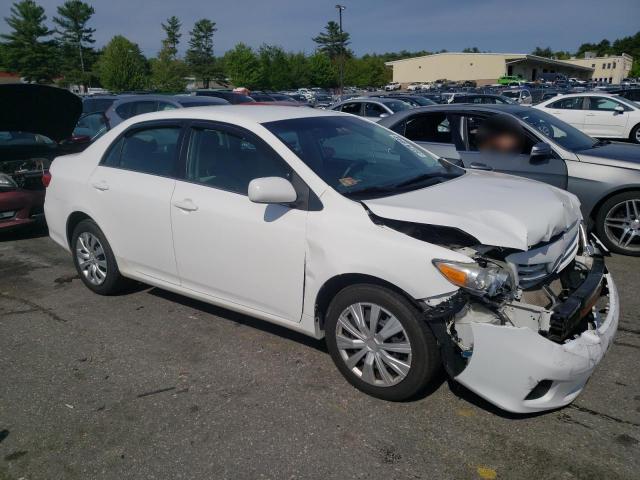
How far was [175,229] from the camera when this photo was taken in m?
3.91

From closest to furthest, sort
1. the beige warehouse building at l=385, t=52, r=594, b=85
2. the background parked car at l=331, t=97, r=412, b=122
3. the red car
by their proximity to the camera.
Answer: the red car
the background parked car at l=331, t=97, r=412, b=122
the beige warehouse building at l=385, t=52, r=594, b=85

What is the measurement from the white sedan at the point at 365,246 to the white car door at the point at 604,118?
13.0 meters

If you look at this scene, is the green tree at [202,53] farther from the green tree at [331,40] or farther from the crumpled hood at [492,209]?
the crumpled hood at [492,209]

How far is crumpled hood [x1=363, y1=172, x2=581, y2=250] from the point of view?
284 cm

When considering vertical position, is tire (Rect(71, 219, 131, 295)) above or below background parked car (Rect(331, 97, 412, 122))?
below

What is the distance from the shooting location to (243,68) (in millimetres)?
66938

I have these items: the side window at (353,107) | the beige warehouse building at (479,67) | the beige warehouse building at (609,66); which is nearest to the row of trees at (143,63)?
the beige warehouse building at (479,67)

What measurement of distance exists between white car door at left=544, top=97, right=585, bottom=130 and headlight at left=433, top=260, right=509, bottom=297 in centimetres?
1435

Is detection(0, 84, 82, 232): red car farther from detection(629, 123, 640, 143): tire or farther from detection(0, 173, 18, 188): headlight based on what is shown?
detection(629, 123, 640, 143): tire

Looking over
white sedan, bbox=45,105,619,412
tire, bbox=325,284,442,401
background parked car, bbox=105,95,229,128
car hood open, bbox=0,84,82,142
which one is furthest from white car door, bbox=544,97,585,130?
tire, bbox=325,284,442,401

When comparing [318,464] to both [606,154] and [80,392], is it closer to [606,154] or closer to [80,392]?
A: [80,392]

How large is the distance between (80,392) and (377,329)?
1932 millimetres

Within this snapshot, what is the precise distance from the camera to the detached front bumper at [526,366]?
2582 mm

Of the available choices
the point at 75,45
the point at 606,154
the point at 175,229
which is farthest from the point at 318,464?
the point at 75,45
